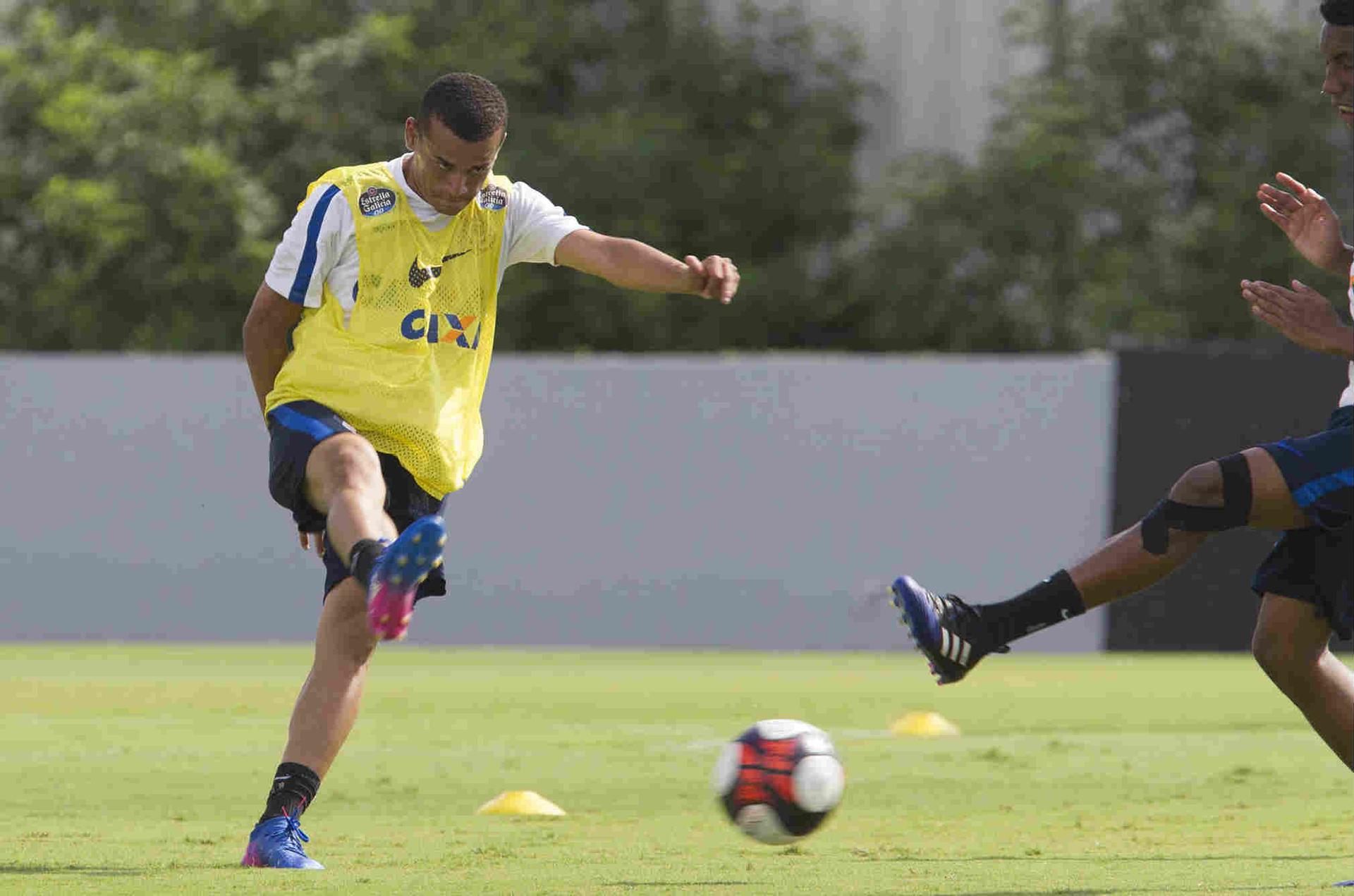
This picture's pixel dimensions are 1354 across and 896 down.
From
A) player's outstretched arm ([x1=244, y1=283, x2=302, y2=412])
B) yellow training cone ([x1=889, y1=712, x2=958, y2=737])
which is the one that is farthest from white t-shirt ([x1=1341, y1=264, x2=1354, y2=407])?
yellow training cone ([x1=889, y1=712, x2=958, y2=737])

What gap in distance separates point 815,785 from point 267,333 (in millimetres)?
1980

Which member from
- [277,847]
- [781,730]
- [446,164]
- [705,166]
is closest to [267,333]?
[446,164]

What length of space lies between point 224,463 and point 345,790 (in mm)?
10100

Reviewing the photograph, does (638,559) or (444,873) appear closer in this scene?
(444,873)

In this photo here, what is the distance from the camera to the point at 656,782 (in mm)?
8500

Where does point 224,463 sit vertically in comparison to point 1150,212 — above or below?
below

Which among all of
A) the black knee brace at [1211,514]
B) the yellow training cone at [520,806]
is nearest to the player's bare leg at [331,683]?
the yellow training cone at [520,806]

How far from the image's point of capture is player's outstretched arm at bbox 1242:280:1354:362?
5117 mm

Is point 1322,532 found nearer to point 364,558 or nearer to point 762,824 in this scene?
point 762,824

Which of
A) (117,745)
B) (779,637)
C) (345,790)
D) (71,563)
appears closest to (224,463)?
(71,563)

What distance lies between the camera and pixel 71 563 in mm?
17781

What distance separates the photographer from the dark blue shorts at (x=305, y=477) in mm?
5656

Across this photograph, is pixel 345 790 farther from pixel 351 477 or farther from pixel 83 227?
pixel 83 227

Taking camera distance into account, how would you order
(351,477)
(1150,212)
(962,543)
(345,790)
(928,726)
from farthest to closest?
1. (1150,212)
2. (962,543)
3. (928,726)
4. (345,790)
5. (351,477)
